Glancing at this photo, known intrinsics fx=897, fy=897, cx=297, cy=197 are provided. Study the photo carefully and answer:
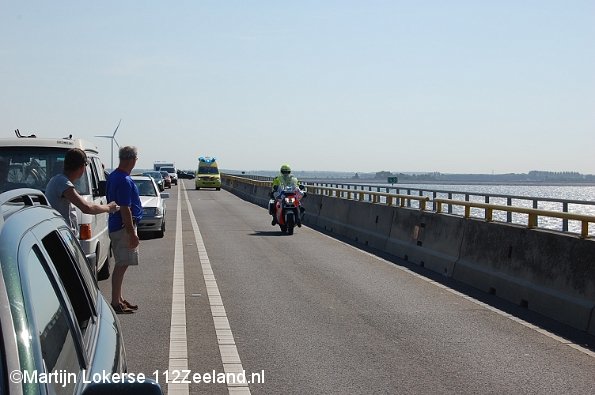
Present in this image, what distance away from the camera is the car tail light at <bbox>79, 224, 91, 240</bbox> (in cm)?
1158

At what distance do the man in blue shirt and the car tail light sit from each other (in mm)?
940

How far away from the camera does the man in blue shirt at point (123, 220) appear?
1044cm

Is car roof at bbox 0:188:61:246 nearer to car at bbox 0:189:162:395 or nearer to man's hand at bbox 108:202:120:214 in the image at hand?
car at bbox 0:189:162:395

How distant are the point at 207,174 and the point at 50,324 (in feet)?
248

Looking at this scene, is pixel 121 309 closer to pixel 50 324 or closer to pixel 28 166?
pixel 28 166

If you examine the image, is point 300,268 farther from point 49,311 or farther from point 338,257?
point 49,311

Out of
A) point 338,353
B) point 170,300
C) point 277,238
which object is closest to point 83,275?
point 338,353

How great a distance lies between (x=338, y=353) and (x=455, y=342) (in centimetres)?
141

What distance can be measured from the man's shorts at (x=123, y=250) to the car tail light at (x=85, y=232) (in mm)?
1028

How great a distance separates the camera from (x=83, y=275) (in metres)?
4.32

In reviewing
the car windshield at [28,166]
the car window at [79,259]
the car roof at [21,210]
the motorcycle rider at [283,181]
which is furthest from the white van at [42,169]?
the motorcycle rider at [283,181]

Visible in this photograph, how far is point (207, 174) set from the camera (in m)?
78.1

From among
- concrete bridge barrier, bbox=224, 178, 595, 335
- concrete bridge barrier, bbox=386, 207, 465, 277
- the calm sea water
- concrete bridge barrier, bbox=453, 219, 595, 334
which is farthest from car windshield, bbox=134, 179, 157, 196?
concrete bridge barrier, bbox=453, 219, 595, 334

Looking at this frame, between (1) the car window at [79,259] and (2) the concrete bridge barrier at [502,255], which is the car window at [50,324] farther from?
(2) the concrete bridge barrier at [502,255]
